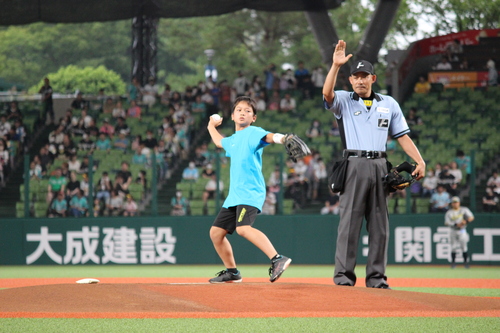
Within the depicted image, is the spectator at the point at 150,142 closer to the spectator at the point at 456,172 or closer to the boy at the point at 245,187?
the spectator at the point at 456,172

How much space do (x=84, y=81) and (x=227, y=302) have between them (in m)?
52.4

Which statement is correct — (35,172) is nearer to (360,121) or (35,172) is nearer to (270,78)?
(270,78)

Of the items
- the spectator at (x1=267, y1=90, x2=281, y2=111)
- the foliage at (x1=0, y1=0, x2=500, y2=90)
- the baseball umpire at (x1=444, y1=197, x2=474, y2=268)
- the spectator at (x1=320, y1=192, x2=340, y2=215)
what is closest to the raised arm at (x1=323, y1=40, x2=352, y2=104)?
the baseball umpire at (x1=444, y1=197, x2=474, y2=268)

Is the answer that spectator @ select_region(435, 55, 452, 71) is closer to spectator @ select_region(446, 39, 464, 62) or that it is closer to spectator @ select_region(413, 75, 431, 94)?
spectator @ select_region(446, 39, 464, 62)

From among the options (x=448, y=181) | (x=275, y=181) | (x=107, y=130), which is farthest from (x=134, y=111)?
(x=448, y=181)

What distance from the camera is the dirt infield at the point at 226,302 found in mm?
5555

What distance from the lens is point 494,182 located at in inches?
601

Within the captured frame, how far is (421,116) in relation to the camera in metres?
21.1

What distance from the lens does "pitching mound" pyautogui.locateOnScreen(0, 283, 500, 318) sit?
556 cm

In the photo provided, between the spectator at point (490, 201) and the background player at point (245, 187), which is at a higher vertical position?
the background player at point (245, 187)

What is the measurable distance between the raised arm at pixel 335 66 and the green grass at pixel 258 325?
2.16 metres

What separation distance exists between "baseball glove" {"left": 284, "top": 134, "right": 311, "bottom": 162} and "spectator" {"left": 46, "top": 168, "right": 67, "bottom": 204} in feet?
35.1

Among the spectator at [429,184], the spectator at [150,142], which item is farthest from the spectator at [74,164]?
the spectator at [429,184]

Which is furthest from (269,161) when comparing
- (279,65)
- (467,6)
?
(279,65)
